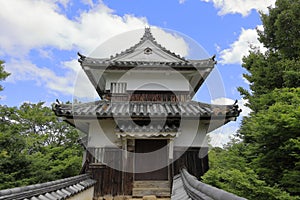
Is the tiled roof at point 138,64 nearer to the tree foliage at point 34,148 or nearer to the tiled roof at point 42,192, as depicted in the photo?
the tiled roof at point 42,192

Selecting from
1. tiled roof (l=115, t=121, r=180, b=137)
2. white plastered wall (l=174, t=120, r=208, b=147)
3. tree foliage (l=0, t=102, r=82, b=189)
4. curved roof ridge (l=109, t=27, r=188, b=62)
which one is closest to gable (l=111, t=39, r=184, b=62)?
curved roof ridge (l=109, t=27, r=188, b=62)

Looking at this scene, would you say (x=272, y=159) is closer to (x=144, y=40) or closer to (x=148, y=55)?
(x=148, y=55)

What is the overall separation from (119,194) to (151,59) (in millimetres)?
5761

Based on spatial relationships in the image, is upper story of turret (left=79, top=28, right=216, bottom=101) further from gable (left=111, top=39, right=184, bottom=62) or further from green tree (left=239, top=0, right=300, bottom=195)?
green tree (left=239, top=0, right=300, bottom=195)

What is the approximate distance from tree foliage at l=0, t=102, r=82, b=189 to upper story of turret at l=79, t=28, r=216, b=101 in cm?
889

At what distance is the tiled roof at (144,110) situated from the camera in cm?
714

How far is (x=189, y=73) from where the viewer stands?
952cm

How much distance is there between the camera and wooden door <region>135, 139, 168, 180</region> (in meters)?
7.51

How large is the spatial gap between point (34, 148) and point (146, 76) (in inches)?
627

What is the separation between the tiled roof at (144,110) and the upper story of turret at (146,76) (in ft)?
2.43

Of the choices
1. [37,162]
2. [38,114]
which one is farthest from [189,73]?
[38,114]

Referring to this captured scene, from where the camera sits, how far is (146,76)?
951cm

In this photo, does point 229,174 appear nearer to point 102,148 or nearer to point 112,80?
point 102,148

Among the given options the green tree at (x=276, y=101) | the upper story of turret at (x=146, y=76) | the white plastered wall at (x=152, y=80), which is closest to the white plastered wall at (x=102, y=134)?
the upper story of turret at (x=146, y=76)
